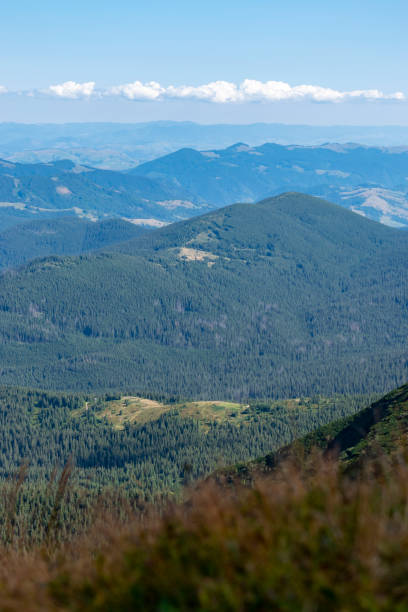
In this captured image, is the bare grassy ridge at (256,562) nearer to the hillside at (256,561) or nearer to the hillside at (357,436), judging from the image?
the hillside at (256,561)

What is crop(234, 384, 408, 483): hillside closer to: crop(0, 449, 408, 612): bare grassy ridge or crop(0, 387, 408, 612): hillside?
crop(0, 387, 408, 612): hillside

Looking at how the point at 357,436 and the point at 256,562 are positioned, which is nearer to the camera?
the point at 256,562

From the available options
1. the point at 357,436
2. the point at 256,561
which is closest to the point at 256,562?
the point at 256,561

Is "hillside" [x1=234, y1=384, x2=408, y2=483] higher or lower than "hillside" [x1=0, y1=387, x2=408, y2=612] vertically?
lower

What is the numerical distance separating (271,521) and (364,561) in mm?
2250

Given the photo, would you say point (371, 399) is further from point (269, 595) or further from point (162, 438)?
point (269, 595)

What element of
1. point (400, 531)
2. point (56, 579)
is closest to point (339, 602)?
point (400, 531)

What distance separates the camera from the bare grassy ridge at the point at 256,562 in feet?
38.7

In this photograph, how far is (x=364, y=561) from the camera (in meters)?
11.9

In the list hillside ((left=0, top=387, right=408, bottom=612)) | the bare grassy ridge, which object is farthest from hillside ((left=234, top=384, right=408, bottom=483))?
the bare grassy ridge

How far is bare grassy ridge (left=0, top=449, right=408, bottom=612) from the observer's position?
38.7 feet

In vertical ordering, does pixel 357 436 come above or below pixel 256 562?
below

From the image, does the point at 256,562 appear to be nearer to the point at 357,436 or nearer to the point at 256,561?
the point at 256,561

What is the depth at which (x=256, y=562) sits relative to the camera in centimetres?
1232
